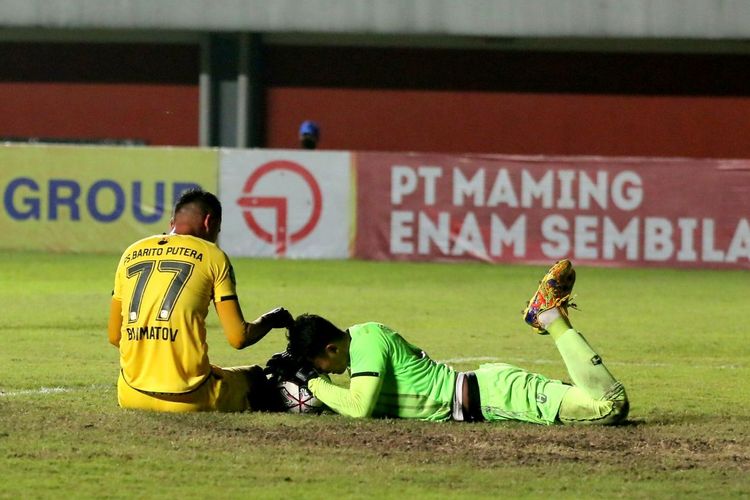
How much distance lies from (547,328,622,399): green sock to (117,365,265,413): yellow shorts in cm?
186

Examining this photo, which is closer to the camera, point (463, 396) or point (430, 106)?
point (463, 396)

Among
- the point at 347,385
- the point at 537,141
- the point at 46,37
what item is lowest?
the point at 347,385

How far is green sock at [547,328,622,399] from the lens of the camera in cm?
860

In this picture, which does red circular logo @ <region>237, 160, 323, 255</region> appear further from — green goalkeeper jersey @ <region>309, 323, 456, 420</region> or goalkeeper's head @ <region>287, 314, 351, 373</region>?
goalkeeper's head @ <region>287, 314, 351, 373</region>

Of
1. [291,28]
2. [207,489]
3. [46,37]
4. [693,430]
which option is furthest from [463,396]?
[46,37]

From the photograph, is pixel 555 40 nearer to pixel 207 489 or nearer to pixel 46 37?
pixel 46 37

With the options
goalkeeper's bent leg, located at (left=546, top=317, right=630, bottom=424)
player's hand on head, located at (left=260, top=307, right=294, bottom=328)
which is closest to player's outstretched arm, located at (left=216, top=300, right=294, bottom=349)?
player's hand on head, located at (left=260, top=307, right=294, bottom=328)

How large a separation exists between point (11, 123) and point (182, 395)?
23362mm

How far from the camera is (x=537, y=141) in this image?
30109 millimetres

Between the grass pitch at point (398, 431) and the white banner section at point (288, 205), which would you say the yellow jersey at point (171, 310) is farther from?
the white banner section at point (288, 205)

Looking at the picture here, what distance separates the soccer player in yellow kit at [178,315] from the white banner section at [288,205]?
44.2 feet

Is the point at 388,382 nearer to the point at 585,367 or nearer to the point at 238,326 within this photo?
the point at 238,326

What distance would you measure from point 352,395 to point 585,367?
1.31 metres

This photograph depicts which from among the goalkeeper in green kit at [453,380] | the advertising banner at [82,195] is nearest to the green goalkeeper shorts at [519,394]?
the goalkeeper in green kit at [453,380]
